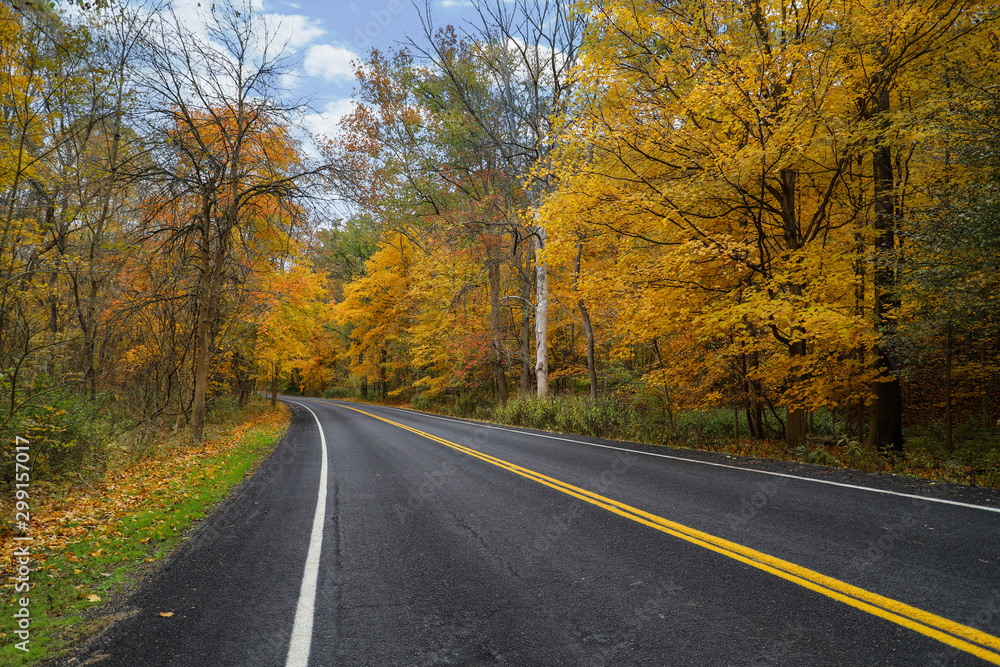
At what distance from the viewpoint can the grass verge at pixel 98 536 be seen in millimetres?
3273

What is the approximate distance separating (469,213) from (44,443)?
14471mm

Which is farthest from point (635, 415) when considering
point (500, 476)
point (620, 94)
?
point (620, 94)

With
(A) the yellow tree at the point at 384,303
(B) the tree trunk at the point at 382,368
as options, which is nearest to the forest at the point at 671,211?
(A) the yellow tree at the point at 384,303

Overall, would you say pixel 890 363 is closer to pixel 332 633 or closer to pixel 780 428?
pixel 780 428

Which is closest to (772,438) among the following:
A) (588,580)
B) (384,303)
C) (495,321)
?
(495,321)

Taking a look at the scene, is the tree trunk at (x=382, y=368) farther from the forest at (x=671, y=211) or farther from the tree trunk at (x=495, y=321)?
the forest at (x=671, y=211)

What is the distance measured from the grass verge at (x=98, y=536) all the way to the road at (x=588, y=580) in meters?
0.30

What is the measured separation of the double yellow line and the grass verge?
182 inches

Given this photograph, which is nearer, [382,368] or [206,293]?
[206,293]

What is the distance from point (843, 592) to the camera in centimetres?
315

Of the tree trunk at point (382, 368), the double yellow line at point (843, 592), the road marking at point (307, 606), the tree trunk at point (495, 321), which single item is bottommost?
the road marking at point (307, 606)

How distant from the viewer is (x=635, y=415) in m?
14.1

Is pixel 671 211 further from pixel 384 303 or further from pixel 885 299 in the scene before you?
pixel 384 303

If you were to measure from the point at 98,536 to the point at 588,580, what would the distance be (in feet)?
17.7
